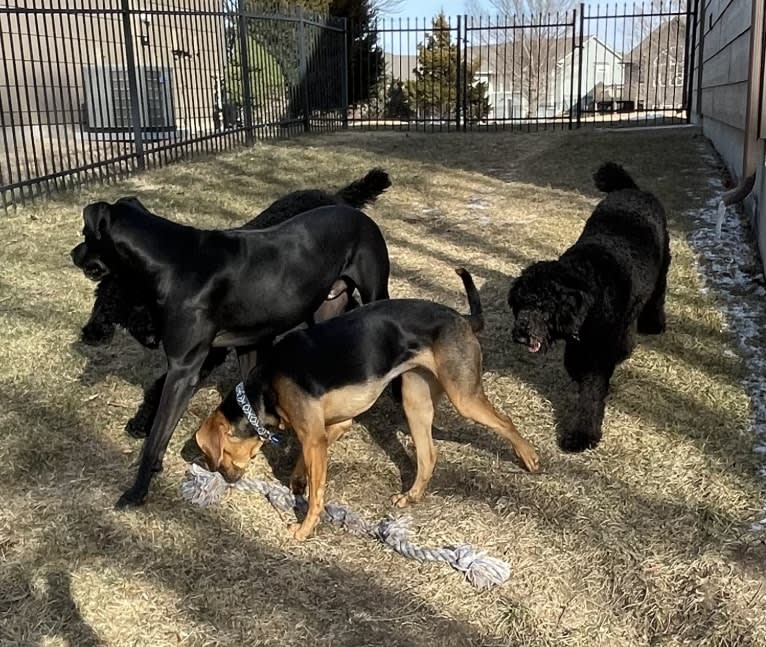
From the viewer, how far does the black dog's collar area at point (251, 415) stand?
320cm

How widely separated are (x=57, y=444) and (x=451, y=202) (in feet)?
20.2

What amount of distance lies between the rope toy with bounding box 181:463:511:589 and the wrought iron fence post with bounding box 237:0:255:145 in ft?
36.3

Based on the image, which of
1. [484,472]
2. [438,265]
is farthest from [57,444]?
[438,265]

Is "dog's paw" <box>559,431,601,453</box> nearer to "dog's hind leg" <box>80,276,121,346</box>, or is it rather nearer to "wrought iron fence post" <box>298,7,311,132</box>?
"dog's hind leg" <box>80,276,121,346</box>

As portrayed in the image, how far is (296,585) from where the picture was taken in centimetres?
284

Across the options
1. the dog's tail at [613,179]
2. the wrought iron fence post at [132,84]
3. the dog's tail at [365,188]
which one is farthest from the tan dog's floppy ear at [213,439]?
the wrought iron fence post at [132,84]

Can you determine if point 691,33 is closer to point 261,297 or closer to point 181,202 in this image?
point 181,202

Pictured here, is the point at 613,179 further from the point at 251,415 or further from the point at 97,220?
the point at 97,220

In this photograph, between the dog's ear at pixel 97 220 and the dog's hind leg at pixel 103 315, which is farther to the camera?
the dog's hind leg at pixel 103 315

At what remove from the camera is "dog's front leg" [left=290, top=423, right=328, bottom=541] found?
10.2 ft

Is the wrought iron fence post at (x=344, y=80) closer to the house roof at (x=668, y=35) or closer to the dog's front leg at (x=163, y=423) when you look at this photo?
the house roof at (x=668, y=35)

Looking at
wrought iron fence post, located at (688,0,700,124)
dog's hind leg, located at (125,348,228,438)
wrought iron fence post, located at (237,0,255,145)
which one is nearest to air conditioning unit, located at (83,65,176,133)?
wrought iron fence post, located at (237,0,255,145)

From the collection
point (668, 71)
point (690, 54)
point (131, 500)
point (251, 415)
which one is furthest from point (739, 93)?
point (668, 71)

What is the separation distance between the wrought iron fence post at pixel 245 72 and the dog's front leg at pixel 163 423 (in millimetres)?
11029
